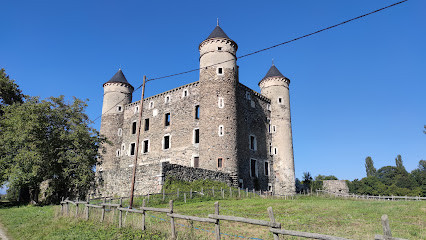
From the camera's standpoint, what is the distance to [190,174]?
2367 centimetres

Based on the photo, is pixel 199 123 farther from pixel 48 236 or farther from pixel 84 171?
pixel 48 236

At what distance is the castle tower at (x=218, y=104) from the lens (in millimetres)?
26984

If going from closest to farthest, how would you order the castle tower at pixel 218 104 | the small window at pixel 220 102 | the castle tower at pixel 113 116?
the castle tower at pixel 218 104 → the small window at pixel 220 102 → the castle tower at pixel 113 116

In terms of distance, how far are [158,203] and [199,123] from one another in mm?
11788

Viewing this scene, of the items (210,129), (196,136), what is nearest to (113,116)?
(196,136)

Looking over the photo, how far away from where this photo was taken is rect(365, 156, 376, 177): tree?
87750 millimetres

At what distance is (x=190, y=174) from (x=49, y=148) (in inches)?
453

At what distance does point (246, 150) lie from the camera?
30188mm

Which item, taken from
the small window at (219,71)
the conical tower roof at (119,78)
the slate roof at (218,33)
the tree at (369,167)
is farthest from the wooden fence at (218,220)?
the tree at (369,167)

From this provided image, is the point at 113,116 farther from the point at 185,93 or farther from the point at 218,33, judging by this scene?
the point at 218,33

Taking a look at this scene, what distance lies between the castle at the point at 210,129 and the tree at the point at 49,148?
2.69 metres

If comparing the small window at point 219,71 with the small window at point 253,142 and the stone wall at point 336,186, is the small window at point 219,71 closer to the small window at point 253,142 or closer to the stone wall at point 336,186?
the small window at point 253,142

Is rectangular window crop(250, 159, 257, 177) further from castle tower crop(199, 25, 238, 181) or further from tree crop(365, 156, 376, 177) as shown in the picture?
tree crop(365, 156, 376, 177)

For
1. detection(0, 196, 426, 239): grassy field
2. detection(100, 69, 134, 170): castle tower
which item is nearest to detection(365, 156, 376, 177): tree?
detection(100, 69, 134, 170): castle tower
